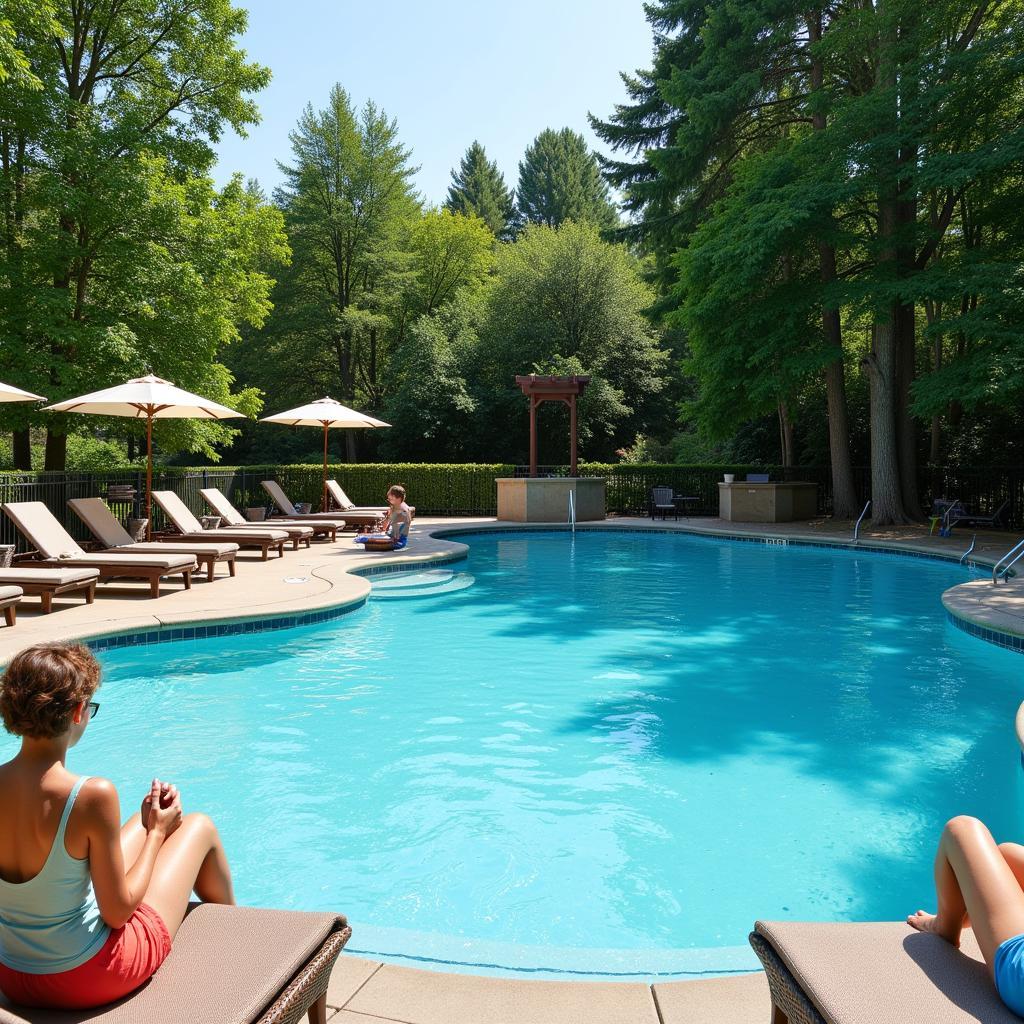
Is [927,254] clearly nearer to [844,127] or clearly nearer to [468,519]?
[844,127]

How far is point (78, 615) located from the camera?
348 inches

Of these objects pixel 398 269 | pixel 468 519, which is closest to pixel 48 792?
pixel 468 519

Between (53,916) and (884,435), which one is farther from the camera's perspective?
(884,435)

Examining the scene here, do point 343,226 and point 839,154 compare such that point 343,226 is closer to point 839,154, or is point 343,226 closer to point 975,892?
point 839,154

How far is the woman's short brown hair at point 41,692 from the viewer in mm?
1949

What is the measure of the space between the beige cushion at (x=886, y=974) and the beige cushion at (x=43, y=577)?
847 centimetres

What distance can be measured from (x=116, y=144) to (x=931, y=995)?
19.9 meters

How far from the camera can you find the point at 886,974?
6.77 ft

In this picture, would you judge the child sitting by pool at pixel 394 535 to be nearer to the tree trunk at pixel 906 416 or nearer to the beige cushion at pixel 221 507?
the beige cushion at pixel 221 507

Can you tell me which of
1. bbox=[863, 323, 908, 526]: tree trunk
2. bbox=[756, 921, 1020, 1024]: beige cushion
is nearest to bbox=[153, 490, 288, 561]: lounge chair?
bbox=[756, 921, 1020, 1024]: beige cushion

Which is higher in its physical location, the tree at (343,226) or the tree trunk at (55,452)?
the tree at (343,226)

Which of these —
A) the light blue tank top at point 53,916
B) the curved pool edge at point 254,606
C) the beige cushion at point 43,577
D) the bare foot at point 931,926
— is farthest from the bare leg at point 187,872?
the beige cushion at point 43,577

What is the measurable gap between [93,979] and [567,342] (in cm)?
3220

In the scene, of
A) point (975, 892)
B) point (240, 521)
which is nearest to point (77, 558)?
point (240, 521)
